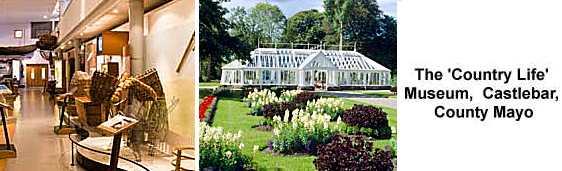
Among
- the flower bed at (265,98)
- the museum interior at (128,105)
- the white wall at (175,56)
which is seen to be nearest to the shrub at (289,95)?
the flower bed at (265,98)

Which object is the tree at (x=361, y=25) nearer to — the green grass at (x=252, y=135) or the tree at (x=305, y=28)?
the tree at (x=305, y=28)

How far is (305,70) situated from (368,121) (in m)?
0.33

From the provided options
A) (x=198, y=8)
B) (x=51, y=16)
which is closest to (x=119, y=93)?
(x=198, y=8)

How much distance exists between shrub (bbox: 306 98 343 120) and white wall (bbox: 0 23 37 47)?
28.0m

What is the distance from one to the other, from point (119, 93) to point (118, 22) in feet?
12.2

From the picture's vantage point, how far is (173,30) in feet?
29.6

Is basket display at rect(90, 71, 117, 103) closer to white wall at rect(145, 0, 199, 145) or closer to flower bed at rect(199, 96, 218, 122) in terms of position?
white wall at rect(145, 0, 199, 145)

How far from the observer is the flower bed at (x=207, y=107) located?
8.36 feet

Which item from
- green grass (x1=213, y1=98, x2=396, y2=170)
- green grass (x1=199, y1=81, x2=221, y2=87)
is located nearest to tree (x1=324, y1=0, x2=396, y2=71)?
green grass (x1=213, y1=98, x2=396, y2=170)

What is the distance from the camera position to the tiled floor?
878 cm

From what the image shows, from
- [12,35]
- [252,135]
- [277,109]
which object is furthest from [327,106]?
[12,35]
